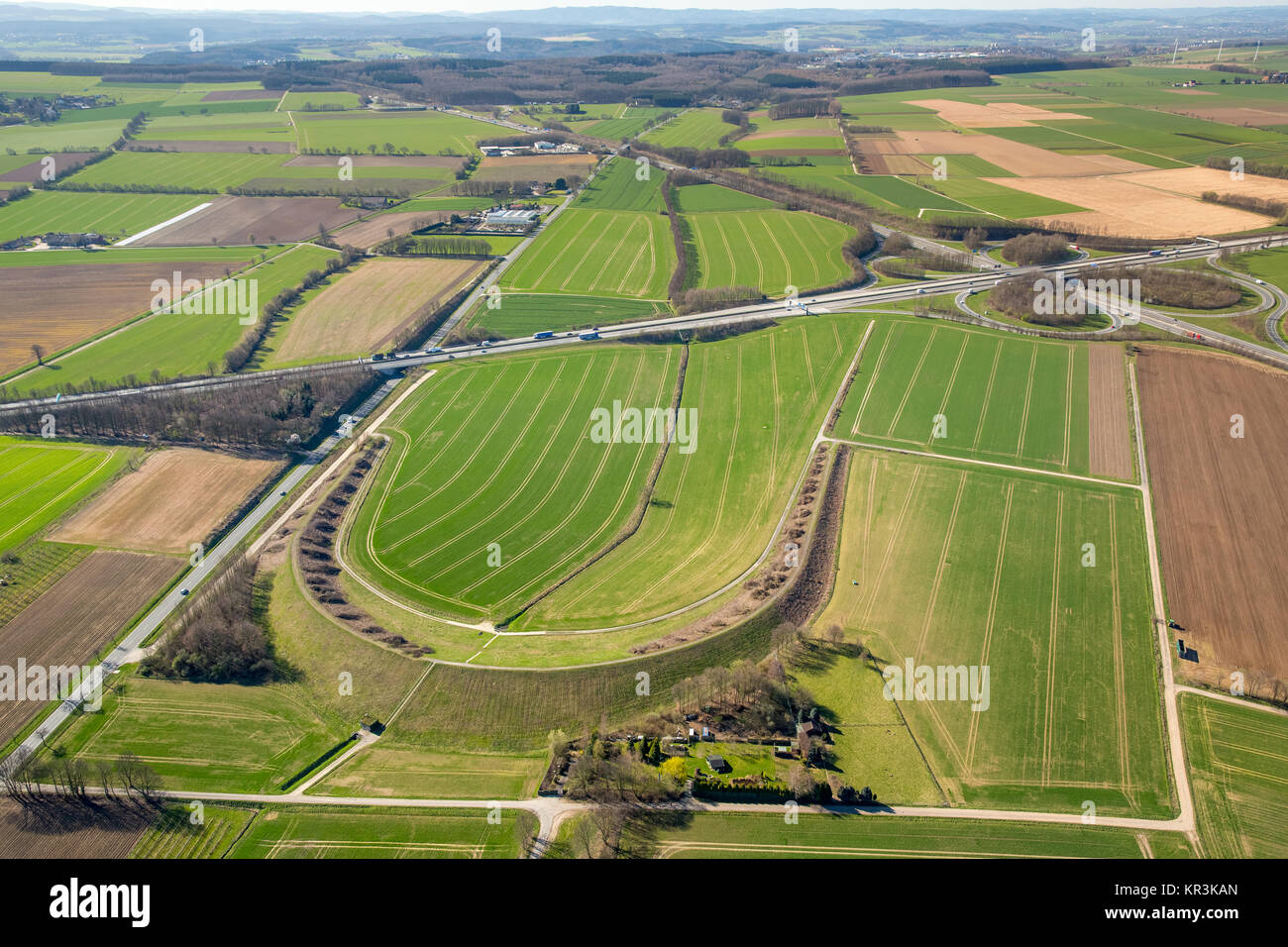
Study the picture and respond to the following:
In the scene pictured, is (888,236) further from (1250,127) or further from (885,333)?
(1250,127)

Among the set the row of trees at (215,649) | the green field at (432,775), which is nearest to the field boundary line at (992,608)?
the green field at (432,775)

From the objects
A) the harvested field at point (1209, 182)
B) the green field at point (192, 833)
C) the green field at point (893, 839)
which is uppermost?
the harvested field at point (1209, 182)

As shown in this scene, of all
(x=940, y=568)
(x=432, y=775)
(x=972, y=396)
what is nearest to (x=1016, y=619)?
(x=940, y=568)

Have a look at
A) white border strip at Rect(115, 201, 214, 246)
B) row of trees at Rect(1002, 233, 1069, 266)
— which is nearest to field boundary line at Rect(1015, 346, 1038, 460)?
row of trees at Rect(1002, 233, 1069, 266)

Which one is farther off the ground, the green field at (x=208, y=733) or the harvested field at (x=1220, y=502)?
the harvested field at (x=1220, y=502)

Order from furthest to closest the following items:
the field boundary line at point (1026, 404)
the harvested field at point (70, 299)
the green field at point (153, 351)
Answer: the harvested field at point (70, 299)
the green field at point (153, 351)
the field boundary line at point (1026, 404)

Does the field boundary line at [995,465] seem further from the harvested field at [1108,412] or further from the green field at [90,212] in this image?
the green field at [90,212]

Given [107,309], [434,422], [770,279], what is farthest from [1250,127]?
[107,309]
